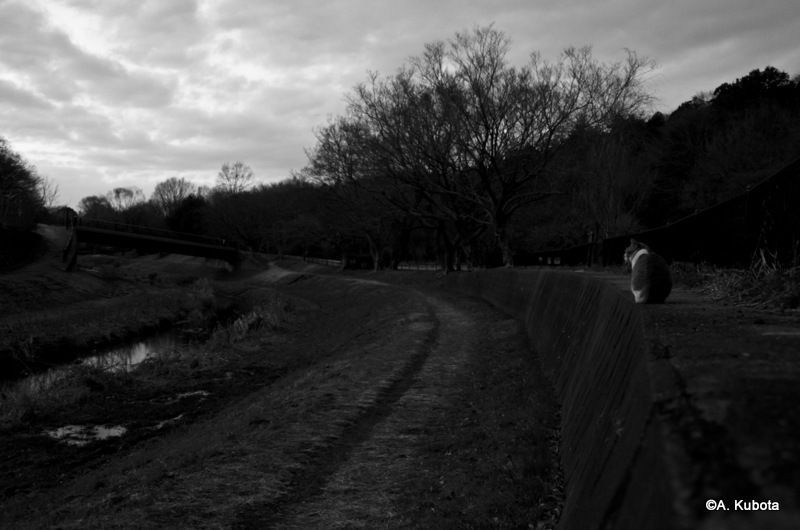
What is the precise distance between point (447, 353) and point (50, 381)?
12.2 m

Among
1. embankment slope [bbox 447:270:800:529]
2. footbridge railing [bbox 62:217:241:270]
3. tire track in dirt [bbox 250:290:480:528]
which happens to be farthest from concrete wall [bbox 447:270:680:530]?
footbridge railing [bbox 62:217:241:270]

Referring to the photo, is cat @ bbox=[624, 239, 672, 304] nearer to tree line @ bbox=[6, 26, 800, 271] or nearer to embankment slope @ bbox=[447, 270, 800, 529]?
embankment slope @ bbox=[447, 270, 800, 529]

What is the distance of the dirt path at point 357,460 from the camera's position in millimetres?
6422

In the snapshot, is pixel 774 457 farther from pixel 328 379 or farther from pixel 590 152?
pixel 590 152

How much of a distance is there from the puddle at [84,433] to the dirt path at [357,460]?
4.21ft

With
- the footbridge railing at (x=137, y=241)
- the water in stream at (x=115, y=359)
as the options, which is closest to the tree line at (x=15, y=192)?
the footbridge railing at (x=137, y=241)

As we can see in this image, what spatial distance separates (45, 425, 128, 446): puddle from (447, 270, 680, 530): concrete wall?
9.52 meters

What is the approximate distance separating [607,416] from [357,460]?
15.9 feet

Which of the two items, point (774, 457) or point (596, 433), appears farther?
point (596, 433)

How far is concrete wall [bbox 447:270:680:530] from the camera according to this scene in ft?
7.99

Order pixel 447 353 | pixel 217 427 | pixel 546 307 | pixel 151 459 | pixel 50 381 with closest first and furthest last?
pixel 151 459 < pixel 217 427 < pixel 546 307 < pixel 447 353 < pixel 50 381

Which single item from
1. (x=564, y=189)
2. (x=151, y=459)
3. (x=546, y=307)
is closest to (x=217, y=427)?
(x=151, y=459)

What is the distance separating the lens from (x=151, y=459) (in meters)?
9.92

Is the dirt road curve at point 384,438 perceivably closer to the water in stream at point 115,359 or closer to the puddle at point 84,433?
the puddle at point 84,433
